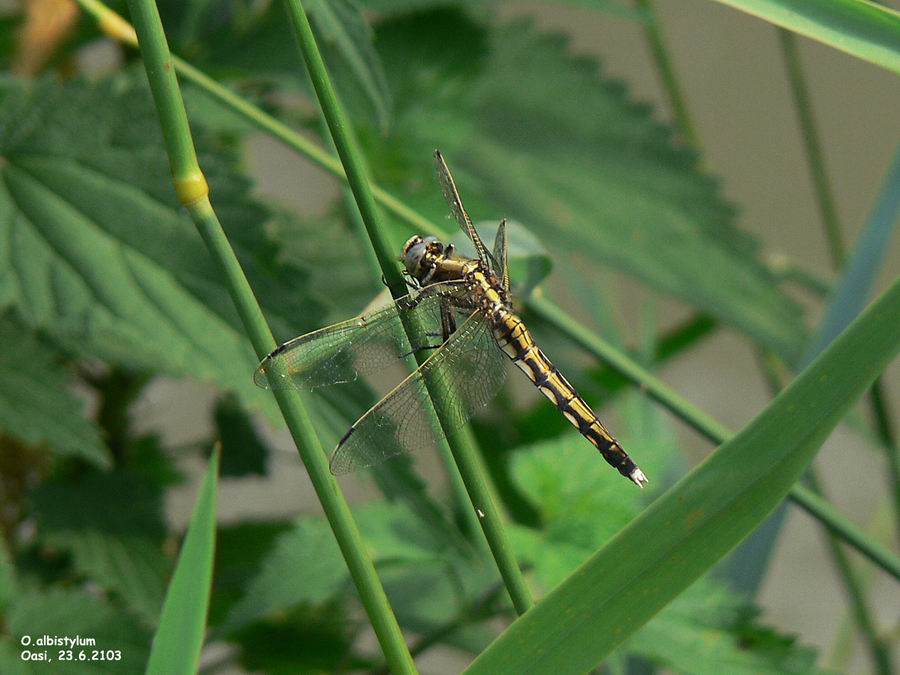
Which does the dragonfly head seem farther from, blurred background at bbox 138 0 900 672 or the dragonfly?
blurred background at bbox 138 0 900 672

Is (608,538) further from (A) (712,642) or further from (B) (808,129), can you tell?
(B) (808,129)

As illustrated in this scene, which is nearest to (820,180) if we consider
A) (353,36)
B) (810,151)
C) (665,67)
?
(810,151)

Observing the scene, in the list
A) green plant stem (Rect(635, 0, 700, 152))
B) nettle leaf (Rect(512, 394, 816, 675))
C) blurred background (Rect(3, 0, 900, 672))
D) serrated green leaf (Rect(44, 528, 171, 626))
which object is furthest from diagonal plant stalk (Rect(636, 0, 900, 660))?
blurred background (Rect(3, 0, 900, 672))

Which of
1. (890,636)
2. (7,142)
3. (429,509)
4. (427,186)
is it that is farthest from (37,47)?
(890,636)

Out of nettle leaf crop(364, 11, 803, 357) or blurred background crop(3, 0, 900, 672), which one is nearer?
nettle leaf crop(364, 11, 803, 357)

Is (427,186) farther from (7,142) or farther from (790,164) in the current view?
(790,164)

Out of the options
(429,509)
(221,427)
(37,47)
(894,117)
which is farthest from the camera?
(894,117)
